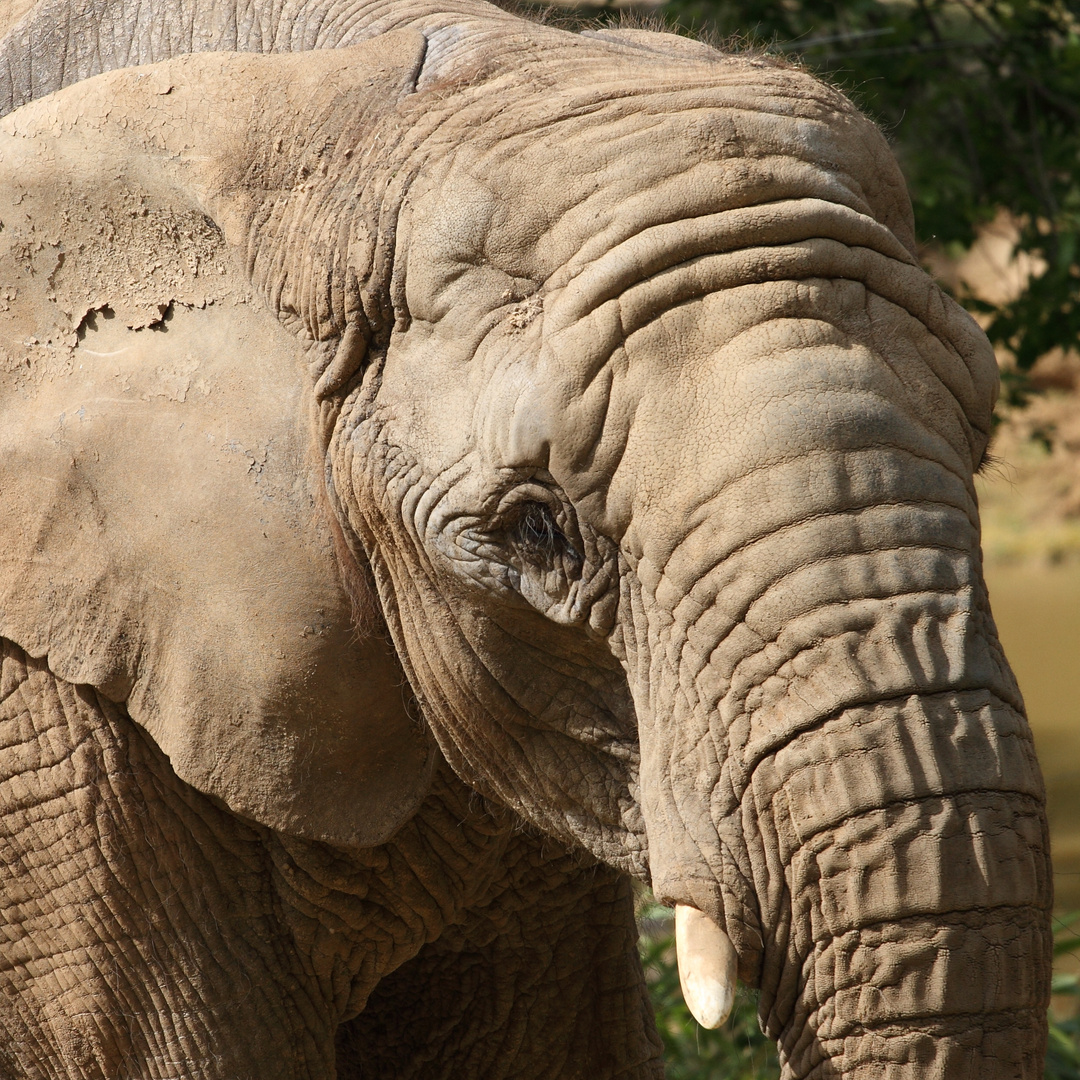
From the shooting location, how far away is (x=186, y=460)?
2.04 m

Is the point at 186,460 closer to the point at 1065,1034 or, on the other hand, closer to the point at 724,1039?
the point at 724,1039

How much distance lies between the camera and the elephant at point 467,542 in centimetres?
156

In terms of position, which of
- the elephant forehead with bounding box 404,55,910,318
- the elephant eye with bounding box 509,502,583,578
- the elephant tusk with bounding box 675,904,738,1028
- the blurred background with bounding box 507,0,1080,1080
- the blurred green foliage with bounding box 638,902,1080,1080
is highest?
the elephant forehead with bounding box 404,55,910,318

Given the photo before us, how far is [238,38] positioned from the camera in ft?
7.52

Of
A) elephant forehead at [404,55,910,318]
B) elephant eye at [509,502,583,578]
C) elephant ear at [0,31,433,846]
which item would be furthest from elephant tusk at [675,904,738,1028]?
elephant forehead at [404,55,910,318]

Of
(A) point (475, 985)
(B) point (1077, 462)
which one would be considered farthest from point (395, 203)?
(B) point (1077, 462)

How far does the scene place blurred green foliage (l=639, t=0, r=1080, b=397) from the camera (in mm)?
4582

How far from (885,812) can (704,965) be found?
0.26m

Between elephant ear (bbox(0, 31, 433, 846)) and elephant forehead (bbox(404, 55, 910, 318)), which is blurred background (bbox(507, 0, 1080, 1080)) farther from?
elephant forehead (bbox(404, 55, 910, 318))

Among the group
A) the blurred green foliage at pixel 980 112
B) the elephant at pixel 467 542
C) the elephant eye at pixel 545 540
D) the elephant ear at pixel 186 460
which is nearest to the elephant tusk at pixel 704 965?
the elephant at pixel 467 542

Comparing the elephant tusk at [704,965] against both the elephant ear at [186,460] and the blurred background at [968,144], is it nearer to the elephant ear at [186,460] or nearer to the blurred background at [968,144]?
the elephant ear at [186,460]

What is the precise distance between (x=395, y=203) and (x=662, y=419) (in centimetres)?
49

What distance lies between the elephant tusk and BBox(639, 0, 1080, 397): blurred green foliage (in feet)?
10.6

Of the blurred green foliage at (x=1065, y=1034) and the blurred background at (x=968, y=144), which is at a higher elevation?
the blurred background at (x=968, y=144)
